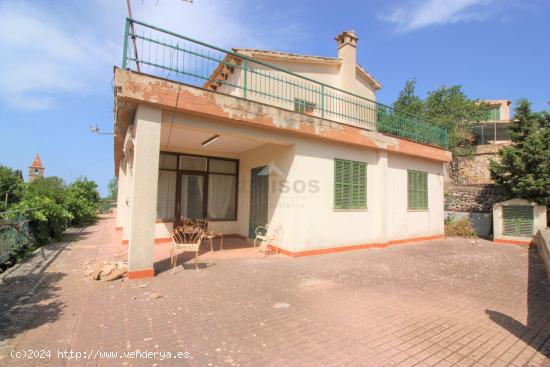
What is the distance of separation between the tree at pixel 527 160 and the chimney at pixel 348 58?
6.22 meters

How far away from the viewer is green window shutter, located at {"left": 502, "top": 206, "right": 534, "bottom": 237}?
993cm

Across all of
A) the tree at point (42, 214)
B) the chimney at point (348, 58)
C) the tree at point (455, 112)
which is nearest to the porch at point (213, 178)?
the tree at point (42, 214)

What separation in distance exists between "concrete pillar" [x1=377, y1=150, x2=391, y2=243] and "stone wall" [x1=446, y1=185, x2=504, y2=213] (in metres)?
6.32

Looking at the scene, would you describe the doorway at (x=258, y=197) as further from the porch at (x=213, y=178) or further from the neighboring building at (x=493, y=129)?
the neighboring building at (x=493, y=129)

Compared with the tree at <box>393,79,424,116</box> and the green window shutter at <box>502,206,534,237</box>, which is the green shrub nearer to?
the green window shutter at <box>502,206,534,237</box>

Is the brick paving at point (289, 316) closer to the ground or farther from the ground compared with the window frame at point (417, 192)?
closer to the ground

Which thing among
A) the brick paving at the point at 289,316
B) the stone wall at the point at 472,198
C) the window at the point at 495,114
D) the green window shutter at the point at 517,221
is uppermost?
the window at the point at 495,114

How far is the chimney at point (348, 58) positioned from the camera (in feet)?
38.2

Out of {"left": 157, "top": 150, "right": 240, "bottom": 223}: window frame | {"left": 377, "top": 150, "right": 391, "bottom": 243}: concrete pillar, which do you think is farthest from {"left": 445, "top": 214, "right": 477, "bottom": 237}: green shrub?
{"left": 157, "top": 150, "right": 240, "bottom": 223}: window frame

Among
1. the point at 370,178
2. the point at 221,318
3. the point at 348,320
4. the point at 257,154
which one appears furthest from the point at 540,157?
the point at 221,318

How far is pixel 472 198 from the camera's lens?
43.7 feet

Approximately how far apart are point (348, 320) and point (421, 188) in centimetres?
861

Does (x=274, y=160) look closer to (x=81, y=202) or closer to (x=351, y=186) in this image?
(x=351, y=186)

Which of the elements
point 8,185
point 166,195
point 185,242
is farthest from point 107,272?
point 8,185
